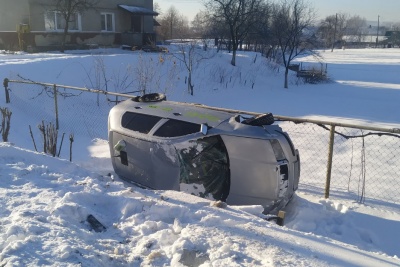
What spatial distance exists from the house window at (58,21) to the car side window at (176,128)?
26.2 metres

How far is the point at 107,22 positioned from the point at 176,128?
3037cm

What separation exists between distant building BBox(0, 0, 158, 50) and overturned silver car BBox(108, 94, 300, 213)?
24.0 meters

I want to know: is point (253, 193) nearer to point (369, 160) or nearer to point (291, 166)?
point (291, 166)

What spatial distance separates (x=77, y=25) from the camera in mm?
30781

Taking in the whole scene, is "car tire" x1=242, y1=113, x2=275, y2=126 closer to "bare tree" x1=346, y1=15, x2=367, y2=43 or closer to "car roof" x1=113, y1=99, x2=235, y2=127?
"car roof" x1=113, y1=99, x2=235, y2=127

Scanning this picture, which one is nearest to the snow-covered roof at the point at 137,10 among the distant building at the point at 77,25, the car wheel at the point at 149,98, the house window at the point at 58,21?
the distant building at the point at 77,25

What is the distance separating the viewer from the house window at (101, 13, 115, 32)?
3291 cm

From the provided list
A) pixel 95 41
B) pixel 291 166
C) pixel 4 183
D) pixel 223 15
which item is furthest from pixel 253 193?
pixel 223 15

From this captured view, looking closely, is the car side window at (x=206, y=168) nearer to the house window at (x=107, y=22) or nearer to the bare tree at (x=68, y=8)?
the bare tree at (x=68, y=8)

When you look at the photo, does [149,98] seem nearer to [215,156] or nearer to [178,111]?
[178,111]

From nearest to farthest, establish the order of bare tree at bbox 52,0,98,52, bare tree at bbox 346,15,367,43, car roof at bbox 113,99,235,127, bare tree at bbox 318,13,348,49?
car roof at bbox 113,99,235,127 → bare tree at bbox 52,0,98,52 → bare tree at bbox 318,13,348,49 → bare tree at bbox 346,15,367,43

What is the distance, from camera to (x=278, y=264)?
3.04m

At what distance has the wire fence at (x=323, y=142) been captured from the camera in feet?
21.2

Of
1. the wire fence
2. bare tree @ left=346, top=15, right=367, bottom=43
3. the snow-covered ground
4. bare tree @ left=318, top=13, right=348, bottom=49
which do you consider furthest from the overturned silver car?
bare tree @ left=346, top=15, right=367, bottom=43
